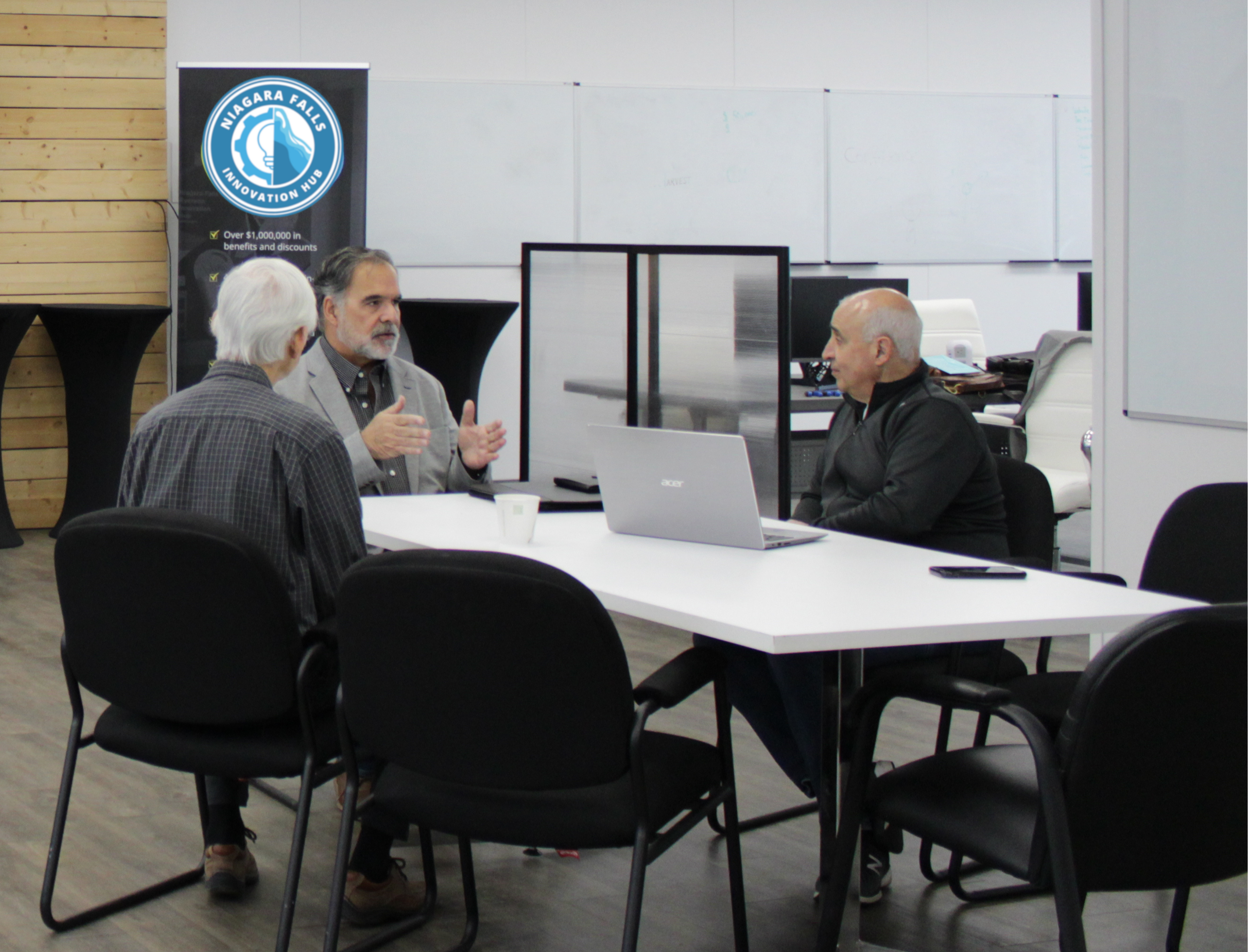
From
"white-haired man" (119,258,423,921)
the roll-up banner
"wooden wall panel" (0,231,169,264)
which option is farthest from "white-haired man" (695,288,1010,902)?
"wooden wall panel" (0,231,169,264)

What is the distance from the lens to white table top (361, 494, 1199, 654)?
1871 millimetres

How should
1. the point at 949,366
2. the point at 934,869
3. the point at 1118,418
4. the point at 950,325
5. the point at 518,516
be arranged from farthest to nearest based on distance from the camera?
the point at 950,325 < the point at 949,366 < the point at 1118,418 < the point at 934,869 < the point at 518,516

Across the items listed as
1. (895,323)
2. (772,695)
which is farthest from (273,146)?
(772,695)

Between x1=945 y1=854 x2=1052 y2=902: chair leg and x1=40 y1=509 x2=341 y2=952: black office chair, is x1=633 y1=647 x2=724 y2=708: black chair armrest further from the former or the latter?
x1=945 y1=854 x2=1052 y2=902: chair leg

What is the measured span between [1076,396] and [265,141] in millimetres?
3655

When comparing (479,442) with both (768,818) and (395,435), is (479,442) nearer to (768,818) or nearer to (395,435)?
(395,435)

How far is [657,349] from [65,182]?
4.25 meters

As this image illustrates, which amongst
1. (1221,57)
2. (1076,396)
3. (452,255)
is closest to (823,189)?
(452,255)

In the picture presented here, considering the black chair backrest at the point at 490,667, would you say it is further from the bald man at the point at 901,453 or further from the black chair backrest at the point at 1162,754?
the bald man at the point at 901,453

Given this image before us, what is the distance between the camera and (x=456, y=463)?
3457 mm

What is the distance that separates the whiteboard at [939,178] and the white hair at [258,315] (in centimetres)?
556

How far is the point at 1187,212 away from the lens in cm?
341

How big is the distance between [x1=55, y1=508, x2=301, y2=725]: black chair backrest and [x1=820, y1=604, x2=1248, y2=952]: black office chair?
1.00m

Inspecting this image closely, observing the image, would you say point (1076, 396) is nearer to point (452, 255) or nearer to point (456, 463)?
point (456, 463)
